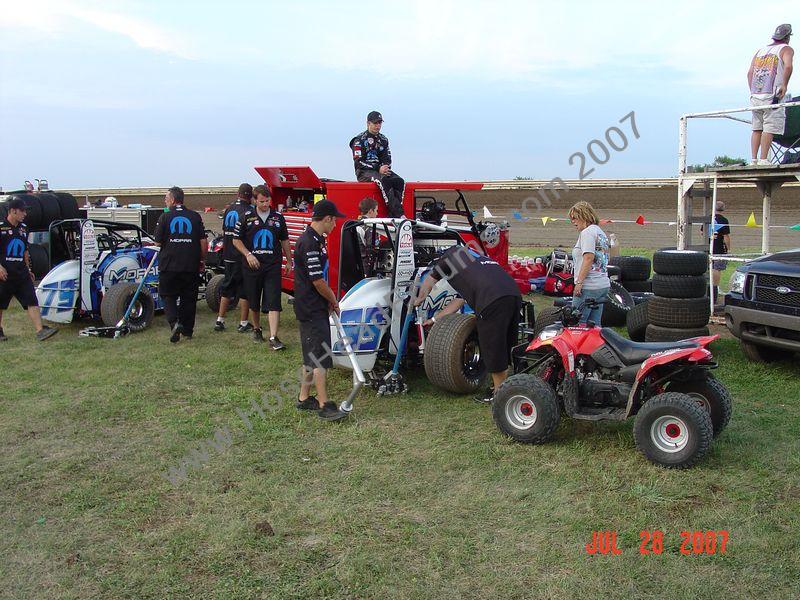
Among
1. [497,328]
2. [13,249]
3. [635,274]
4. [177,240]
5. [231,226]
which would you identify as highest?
[231,226]

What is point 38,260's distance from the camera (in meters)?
11.7

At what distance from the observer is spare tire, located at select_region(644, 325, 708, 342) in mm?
7180

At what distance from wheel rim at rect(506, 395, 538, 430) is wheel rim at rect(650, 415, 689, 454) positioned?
856 millimetres

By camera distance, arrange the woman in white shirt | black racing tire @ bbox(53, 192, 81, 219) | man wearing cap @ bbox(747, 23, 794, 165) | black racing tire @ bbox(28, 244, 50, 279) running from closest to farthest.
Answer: the woman in white shirt < man wearing cap @ bbox(747, 23, 794, 165) < black racing tire @ bbox(28, 244, 50, 279) < black racing tire @ bbox(53, 192, 81, 219)

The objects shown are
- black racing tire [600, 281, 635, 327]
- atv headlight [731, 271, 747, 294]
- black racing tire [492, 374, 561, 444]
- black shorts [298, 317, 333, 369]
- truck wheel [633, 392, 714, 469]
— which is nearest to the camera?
truck wheel [633, 392, 714, 469]

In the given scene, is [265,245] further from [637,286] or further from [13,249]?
[637,286]

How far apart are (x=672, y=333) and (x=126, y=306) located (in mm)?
6793

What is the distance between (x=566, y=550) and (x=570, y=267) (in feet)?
29.1

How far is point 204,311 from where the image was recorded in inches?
438

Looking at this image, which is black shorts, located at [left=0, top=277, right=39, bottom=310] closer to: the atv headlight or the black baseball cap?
the black baseball cap

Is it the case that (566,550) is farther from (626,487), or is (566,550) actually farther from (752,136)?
(752,136)

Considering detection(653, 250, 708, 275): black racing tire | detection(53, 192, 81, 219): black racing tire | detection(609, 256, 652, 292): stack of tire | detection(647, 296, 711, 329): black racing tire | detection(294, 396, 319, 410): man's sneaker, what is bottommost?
detection(294, 396, 319, 410): man's sneaker

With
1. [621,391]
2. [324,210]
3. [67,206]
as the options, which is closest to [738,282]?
[621,391]

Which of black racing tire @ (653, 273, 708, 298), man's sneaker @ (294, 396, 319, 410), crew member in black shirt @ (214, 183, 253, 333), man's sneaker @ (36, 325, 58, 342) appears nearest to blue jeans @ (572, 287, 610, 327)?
black racing tire @ (653, 273, 708, 298)
